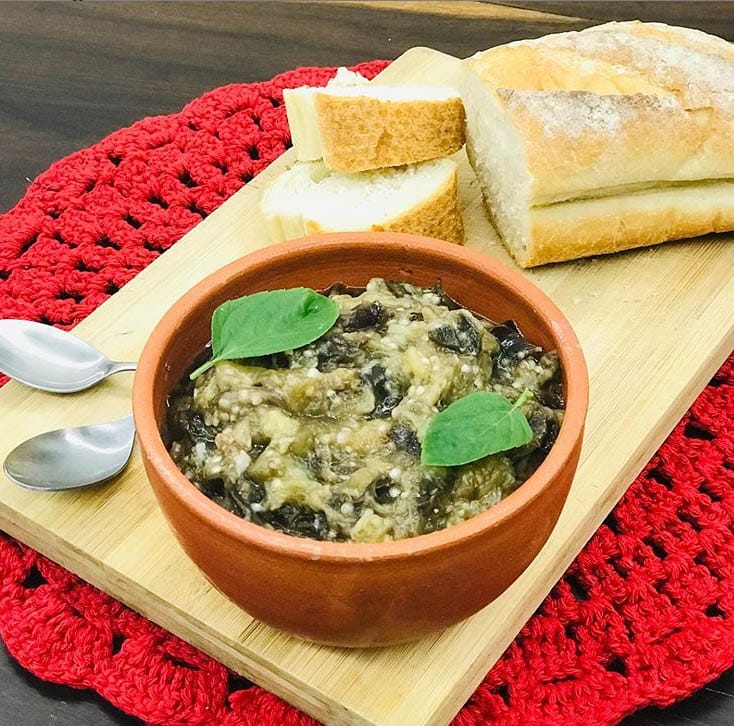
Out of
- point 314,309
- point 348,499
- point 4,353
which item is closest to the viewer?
point 348,499

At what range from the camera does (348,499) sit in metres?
1.39

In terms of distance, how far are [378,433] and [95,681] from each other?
23.3 inches

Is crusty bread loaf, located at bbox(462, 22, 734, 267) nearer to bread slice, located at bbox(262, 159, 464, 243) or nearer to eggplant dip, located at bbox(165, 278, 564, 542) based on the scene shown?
bread slice, located at bbox(262, 159, 464, 243)

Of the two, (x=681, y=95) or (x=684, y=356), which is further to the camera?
(x=681, y=95)

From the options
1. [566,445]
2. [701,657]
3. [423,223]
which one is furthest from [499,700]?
[423,223]

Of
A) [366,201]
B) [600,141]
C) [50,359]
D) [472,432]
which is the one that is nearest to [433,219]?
[366,201]

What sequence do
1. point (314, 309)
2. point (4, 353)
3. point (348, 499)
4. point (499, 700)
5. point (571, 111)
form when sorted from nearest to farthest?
point (348, 499), point (314, 309), point (499, 700), point (4, 353), point (571, 111)

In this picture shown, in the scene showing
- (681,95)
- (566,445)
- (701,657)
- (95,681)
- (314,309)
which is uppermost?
(314,309)

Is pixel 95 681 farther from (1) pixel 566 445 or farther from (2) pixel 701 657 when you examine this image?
(2) pixel 701 657

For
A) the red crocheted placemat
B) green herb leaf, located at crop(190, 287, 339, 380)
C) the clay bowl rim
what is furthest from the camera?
the red crocheted placemat

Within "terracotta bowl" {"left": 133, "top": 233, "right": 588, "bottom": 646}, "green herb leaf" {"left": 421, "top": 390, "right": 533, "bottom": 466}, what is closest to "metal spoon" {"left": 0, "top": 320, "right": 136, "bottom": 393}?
"terracotta bowl" {"left": 133, "top": 233, "right": 588, "bottom": 646}

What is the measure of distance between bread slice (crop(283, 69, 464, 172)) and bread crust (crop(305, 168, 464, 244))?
0.33 ft

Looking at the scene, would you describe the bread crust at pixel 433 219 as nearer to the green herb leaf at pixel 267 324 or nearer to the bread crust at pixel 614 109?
the bread crust at pixel 614 109

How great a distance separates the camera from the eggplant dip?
1399 mm
